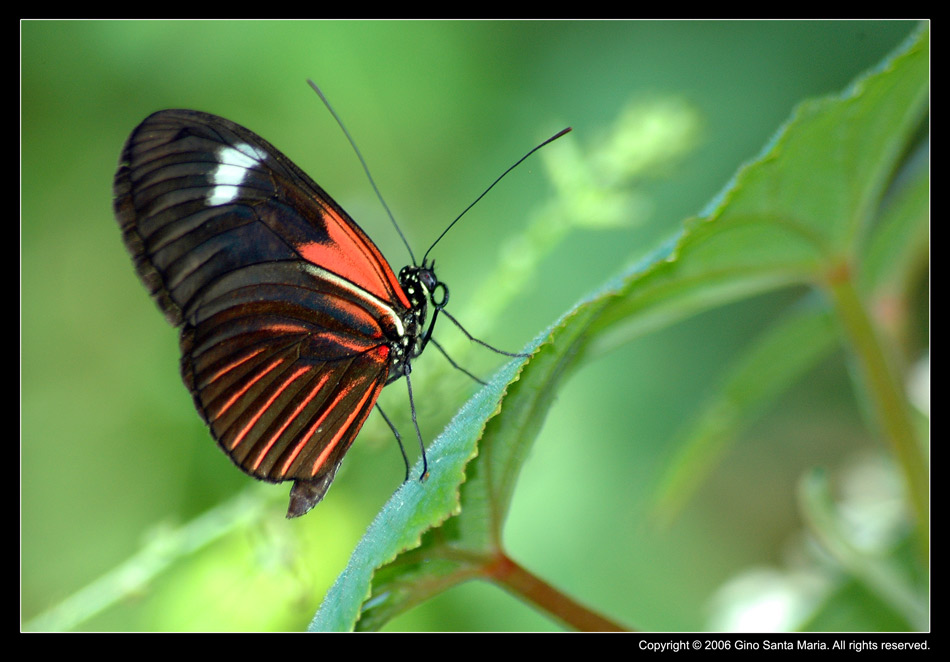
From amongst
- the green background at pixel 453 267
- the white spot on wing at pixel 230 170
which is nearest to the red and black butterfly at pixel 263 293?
the white spot on wing at pixel 230 170

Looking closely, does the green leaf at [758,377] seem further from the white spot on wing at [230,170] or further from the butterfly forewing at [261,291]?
the white spot on wing at [230,170]

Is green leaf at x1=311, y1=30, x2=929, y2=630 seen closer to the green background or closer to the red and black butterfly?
the red and black butterfly

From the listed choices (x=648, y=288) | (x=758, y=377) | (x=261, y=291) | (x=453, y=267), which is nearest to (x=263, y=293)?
(x=261, y=291)

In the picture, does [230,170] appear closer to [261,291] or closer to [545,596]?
[261,291]

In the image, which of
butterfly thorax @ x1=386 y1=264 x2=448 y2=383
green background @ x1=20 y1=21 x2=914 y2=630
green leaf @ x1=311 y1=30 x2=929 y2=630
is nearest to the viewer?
green leaf @ x1=311 y1=30 x2=929 y2=630

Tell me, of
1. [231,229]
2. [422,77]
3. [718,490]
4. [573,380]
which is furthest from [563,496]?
[422,77]

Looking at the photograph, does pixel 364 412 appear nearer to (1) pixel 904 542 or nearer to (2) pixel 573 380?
(1) pixel 904 542

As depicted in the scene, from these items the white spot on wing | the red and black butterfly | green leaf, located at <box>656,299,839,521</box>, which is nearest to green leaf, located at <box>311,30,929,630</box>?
green leaf, located at <box>656,299,839,521</box>

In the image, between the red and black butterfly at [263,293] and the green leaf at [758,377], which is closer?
the red and black butterfly at [263,293]
